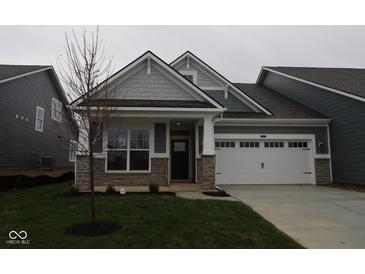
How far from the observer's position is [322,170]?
14.0 m

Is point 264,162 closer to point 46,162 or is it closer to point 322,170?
point 322,170

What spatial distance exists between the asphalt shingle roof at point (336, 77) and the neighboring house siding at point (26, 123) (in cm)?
1333

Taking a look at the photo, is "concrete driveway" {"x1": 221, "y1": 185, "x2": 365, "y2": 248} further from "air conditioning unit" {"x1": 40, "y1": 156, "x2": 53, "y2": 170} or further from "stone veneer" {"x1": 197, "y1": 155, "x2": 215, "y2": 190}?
"air conditioning unit" {"x1": 40, "y1": 156, "x2": 53, "y2": 170}

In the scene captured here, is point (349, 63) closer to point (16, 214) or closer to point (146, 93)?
point (146, 93)

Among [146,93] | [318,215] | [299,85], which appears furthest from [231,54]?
[318,215]

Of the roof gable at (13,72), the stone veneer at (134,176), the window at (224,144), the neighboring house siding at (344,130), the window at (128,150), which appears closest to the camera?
the stone veneer at (134,176)

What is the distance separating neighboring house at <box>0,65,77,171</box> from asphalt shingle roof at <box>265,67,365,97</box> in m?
12.9

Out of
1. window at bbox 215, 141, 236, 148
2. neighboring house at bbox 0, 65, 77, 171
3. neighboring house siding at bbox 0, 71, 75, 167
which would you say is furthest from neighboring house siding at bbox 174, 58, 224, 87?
neighboring house siding at bbox 0, 71, 75, 167

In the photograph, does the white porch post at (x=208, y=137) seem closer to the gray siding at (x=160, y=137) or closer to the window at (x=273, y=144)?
the gray siding at (x=160, y=137)

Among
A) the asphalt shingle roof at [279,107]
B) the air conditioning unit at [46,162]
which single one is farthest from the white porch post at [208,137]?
the air conditioning unit at [46,162]

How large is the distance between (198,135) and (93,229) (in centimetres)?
807

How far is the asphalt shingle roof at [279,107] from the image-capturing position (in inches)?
563

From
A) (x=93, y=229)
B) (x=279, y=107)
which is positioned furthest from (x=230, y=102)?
(x=93, y=229)

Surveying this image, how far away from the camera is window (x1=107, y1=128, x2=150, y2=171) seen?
11602 mm
